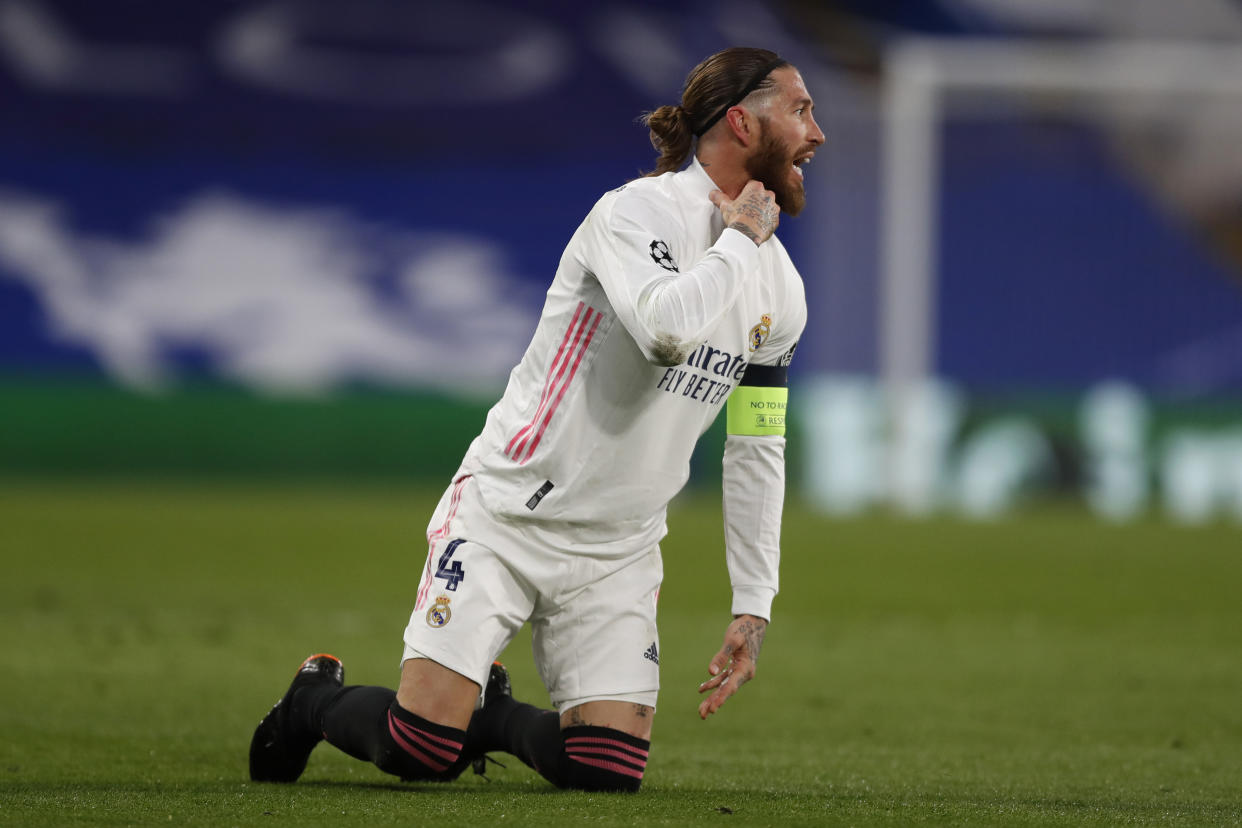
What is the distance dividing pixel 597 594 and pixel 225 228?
71.5 ft

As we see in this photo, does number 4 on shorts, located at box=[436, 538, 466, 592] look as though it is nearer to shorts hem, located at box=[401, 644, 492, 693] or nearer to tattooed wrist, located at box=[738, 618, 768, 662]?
shorts hem, located at box=[401, 644, 492, 693]

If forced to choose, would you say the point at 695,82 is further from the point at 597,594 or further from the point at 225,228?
the point at 225,228

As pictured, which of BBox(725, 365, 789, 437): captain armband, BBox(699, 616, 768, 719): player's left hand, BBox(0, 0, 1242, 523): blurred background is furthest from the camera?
BBox(0, 0, 1242, 523): blurred background

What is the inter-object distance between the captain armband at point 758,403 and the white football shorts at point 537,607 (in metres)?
0.37

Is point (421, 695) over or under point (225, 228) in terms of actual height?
under

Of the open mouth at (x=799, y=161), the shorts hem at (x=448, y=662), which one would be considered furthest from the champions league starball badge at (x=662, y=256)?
the shorts hem at (x=448, y=662)

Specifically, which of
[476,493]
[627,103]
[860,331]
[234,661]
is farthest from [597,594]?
[627,103]

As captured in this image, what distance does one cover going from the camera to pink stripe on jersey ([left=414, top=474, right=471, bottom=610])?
387cm

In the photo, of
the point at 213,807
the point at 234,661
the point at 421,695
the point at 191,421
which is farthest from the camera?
the point at 191,421

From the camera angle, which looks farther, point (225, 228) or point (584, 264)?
point (225, 228)

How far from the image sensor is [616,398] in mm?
3826

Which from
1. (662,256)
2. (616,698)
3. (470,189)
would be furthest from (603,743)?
(470,189)

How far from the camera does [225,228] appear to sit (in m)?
24.8

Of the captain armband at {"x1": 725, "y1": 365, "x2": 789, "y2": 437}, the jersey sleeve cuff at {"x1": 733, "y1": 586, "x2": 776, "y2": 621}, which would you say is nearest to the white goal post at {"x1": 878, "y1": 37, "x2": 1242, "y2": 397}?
the captain armband at {"x1": 725, "y1": 365, "x2": 789, "y2": 437}
